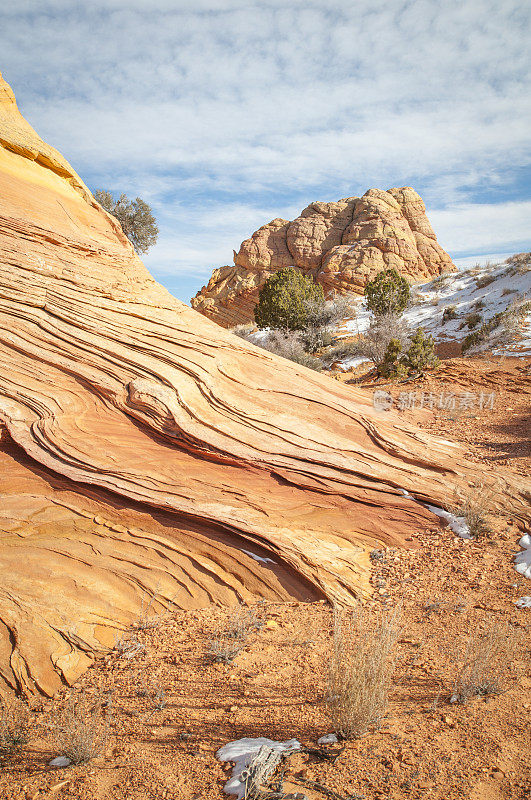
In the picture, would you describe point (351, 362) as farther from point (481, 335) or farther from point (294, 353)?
point (481, 335)

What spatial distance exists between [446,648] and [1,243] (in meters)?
7.74

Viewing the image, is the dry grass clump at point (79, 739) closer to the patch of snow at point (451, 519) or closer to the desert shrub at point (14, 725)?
the desert shrub at point (14, 725)

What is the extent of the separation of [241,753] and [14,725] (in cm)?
182

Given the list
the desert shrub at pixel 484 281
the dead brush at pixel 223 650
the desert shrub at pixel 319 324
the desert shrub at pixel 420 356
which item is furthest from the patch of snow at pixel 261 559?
the desert shrub at pixel 484 281

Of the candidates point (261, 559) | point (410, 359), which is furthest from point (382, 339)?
point (261, 559)

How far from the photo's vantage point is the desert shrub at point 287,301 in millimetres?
26531

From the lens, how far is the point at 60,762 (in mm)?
2881

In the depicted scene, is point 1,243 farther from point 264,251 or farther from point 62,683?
point 264,251

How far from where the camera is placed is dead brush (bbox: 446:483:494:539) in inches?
209

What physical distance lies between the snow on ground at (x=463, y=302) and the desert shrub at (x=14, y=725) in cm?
1758

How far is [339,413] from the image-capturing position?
679cm

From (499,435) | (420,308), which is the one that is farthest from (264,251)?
(499,435)

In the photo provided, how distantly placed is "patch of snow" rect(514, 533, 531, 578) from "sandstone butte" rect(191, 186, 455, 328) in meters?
39.0

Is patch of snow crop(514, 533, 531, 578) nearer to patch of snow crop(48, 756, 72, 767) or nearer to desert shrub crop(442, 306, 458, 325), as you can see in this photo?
patch of snow crop(48, 756, 72, 767)
